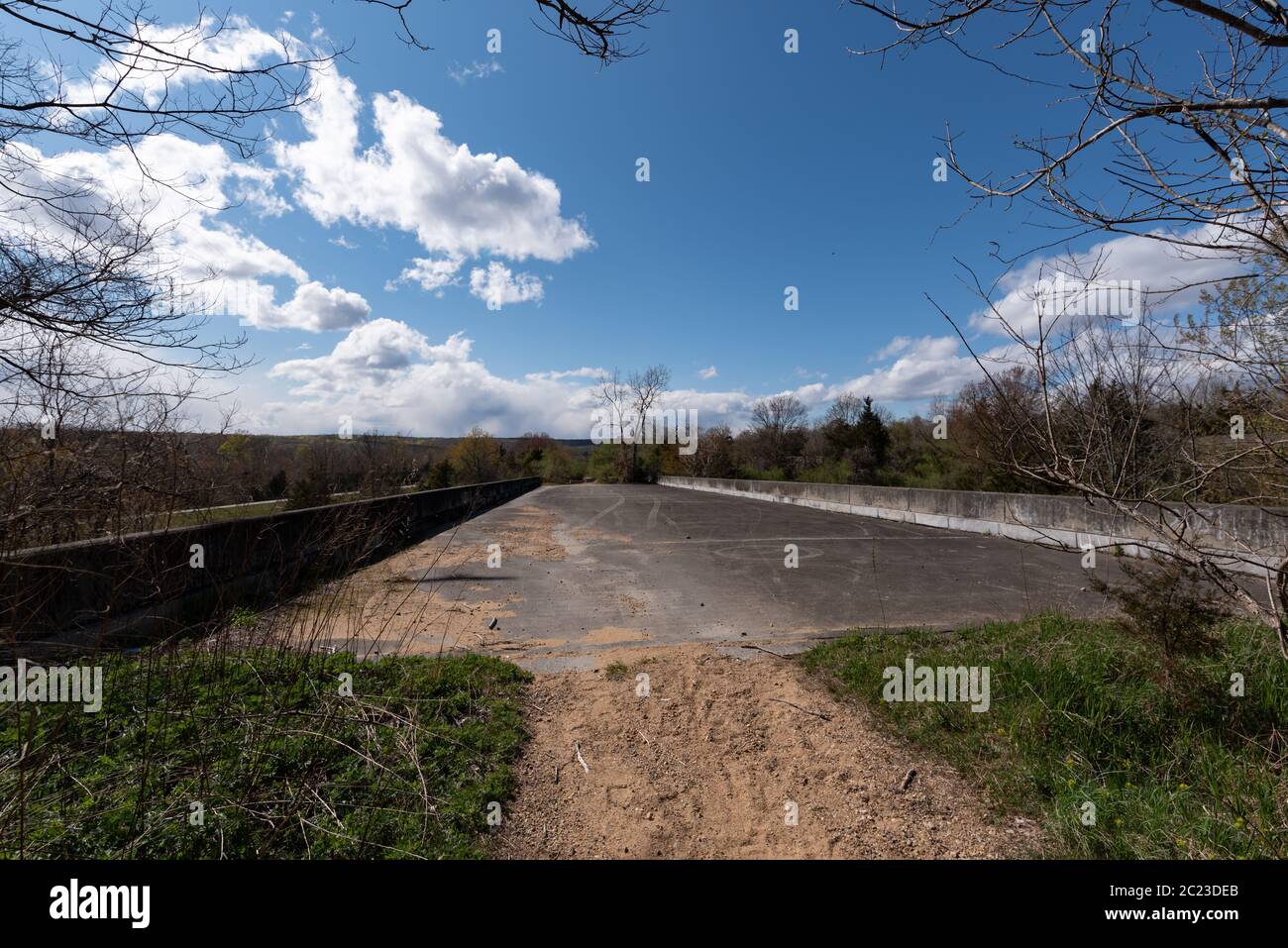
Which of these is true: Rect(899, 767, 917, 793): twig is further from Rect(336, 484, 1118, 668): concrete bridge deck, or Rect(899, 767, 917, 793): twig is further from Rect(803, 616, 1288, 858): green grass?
Rect(336, 484, 1118, 668): concrete bridge deck

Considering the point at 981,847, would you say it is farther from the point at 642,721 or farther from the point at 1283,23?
the point at 1283,23

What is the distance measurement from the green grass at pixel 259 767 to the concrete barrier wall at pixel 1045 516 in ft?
14.4

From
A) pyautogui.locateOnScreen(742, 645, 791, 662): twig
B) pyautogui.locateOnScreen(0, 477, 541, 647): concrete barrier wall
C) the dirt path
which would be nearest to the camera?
the dirt path

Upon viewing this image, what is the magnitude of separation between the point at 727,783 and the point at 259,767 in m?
2.89

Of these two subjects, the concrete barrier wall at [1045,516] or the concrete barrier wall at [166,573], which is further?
the concrete barrier wall at [1045,516]

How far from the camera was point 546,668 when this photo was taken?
5598 millimetres

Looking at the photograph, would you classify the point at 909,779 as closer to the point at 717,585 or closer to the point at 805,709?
the point at 805,709

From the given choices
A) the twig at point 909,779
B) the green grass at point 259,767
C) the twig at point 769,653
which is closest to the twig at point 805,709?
the twig at point 909,779

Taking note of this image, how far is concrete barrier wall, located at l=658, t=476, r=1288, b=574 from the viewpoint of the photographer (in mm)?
8312

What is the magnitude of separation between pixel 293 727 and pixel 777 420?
5337 cm

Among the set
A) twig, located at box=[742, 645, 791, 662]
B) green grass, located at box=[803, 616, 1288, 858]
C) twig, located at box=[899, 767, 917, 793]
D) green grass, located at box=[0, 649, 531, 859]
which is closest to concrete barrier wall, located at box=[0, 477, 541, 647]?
green grass, located at box=[0, 649, 531, 859]

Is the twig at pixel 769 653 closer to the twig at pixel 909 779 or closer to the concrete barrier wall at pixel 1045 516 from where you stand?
the twig at pixel 909 779

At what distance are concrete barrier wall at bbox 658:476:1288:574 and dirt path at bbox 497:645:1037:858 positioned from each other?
2108 millimetres

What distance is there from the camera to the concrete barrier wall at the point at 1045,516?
831cm
